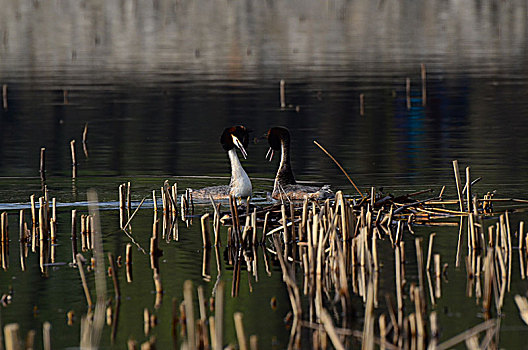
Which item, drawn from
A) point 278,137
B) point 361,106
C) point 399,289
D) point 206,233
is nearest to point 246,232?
point 206,233

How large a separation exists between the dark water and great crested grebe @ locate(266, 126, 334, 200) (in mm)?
897

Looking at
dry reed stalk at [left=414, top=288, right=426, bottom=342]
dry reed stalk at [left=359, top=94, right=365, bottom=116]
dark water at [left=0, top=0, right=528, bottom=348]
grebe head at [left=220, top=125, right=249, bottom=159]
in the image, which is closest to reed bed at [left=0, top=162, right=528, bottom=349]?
dry reed stalk at [left=414, top=288, right=426, bottom=342]

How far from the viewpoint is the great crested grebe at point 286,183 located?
18.7 m

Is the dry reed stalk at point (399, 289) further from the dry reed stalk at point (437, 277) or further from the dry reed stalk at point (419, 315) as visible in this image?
the dry reed stalk at point (437, 277)

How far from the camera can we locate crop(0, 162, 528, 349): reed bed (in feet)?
32.0

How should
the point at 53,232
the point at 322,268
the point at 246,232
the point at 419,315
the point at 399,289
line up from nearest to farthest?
the point at 419,315 → the point at 399,289 → the point at 322,268 → the point at 246,232 → the point at 53,232

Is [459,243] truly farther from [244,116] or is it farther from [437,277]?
[244,116]

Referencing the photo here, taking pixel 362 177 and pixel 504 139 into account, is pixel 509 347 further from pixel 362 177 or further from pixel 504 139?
pixel 504 139

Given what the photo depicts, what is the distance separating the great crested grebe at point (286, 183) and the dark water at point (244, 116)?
35.3 inches

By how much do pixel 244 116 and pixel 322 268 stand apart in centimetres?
2338

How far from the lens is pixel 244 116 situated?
35000mm

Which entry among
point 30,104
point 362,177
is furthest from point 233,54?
point 362,177

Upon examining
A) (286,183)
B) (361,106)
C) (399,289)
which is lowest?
(399,289)

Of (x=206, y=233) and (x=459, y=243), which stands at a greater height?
(x=206, y=233)
